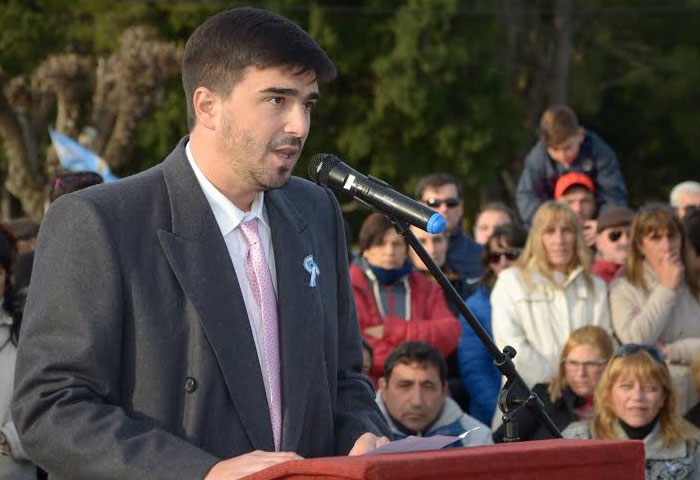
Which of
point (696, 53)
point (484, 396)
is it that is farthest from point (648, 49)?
point (484, 396)

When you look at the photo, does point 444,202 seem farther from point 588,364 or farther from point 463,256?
point 588,364

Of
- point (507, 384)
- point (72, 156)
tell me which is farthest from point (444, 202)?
point (72, 156)

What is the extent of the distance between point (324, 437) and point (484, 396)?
170 inches

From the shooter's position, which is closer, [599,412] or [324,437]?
[324,437]

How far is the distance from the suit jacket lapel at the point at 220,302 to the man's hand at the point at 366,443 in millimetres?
208

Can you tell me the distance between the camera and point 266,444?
327cm

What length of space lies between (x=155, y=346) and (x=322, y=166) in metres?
0.60

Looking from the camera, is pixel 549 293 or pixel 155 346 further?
pixel 549 293

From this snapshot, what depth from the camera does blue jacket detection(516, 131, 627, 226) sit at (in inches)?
391

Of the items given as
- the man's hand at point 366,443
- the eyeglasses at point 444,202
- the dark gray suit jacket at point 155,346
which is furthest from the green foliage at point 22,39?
the man's hand at point 366,443

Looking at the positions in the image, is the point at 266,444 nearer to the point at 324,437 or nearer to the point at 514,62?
the point at 324,437

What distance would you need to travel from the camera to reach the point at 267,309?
337 centimetres

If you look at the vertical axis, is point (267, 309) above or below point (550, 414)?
above

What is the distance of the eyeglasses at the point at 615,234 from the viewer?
29.5 feet
